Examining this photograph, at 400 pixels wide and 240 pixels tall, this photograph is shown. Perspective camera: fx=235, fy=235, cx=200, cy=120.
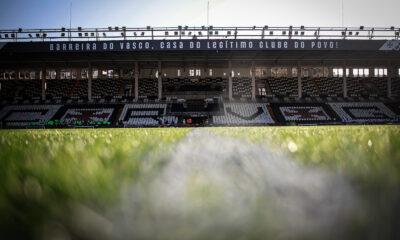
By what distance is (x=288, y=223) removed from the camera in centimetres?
30

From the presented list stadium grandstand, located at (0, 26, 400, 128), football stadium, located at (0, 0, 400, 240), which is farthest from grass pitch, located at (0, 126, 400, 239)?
stadium grandstand, located at (0, 26, 400, 128)

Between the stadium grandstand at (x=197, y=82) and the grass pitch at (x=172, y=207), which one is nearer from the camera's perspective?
the grass pitch at (x=172, y=207)

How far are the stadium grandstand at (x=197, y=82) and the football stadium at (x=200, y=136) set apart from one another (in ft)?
0.49

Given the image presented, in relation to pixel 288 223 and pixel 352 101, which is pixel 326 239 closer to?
pixel 288 223

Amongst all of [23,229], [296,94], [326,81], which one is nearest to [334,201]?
[23,229]

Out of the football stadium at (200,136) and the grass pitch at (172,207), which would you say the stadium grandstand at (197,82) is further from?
the grass pitch at (172,207)

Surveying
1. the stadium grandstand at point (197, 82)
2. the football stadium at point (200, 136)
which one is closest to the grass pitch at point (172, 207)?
the football stadium at point (200, 136)

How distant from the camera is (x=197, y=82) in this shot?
3139 centimetres

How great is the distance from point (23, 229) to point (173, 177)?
22 cm

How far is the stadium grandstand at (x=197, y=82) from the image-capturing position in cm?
2114

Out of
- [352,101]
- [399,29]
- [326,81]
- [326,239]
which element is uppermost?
[399,29]

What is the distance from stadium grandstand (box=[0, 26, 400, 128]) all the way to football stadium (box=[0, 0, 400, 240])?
0.49 ft

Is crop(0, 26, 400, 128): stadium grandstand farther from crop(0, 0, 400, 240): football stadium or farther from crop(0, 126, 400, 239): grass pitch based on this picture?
crop(0, 126, 400, 239): grass pitch

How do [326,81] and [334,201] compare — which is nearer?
[334,201]
